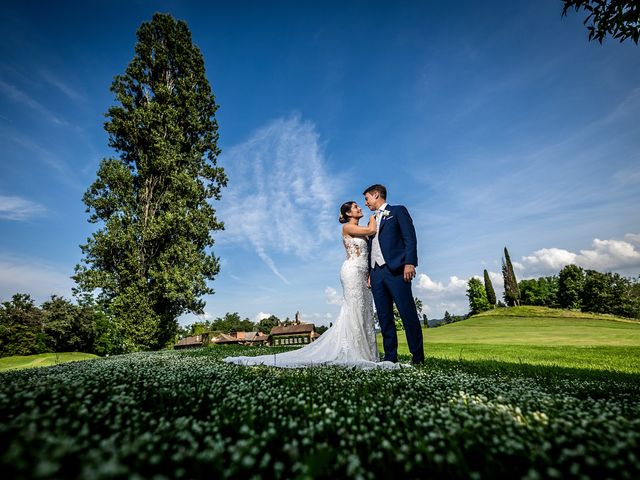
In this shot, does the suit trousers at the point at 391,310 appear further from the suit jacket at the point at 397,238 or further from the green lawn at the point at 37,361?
the green lawn at the point at 37,361

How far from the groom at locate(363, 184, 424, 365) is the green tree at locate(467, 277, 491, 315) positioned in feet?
338

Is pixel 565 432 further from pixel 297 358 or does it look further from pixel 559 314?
pixel 559 314

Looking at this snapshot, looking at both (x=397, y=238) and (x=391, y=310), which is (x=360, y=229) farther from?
(x=391, y=310)

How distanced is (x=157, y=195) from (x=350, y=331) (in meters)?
19.7

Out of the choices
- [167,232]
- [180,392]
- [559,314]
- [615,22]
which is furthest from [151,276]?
[559,314]

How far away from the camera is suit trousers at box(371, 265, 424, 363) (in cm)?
712

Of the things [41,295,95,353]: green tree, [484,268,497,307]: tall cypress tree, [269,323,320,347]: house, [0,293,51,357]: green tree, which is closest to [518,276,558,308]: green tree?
[484,268,497,307]: tall cypress tree

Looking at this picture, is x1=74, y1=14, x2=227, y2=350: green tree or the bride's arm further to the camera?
x1=74, y1=14, x2=227, y2=350: green tree

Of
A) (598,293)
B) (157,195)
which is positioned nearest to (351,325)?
(157,195)

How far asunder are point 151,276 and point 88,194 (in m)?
7.30

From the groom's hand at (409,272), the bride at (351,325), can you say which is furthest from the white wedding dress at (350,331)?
the groom's hand at (409,272)

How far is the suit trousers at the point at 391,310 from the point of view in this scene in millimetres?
7121

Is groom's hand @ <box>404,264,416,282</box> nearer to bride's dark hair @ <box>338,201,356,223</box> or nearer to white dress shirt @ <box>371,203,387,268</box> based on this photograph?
white dress shirt @ <box>371,203,387,268</box>

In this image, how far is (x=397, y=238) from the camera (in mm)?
7566
